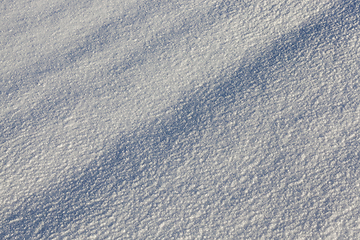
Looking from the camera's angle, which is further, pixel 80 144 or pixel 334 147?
pixel 80 144

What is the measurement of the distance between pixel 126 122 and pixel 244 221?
0.89 metres

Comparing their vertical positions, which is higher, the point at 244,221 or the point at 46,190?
the point at 46,190

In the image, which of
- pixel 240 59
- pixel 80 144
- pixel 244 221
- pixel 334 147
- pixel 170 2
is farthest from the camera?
pixel 170 2

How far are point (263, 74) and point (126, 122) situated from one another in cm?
88

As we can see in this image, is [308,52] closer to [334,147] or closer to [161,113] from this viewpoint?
[334,147]

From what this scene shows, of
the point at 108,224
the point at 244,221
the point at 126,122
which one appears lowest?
the point at 244,221

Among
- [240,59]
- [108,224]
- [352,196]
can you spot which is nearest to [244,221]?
[352,196]

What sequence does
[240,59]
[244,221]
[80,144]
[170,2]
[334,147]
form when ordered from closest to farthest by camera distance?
[244,221] → [334,147] → [80,144] → [240,59] → [170,2]

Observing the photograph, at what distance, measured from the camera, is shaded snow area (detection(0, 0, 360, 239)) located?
72.2 inches

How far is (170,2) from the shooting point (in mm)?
2619

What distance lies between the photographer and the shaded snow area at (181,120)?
6.02 feet

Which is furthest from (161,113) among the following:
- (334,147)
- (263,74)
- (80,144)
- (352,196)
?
(352,196)

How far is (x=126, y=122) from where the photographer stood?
2.16 metres

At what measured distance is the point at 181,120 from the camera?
83.6 inches
